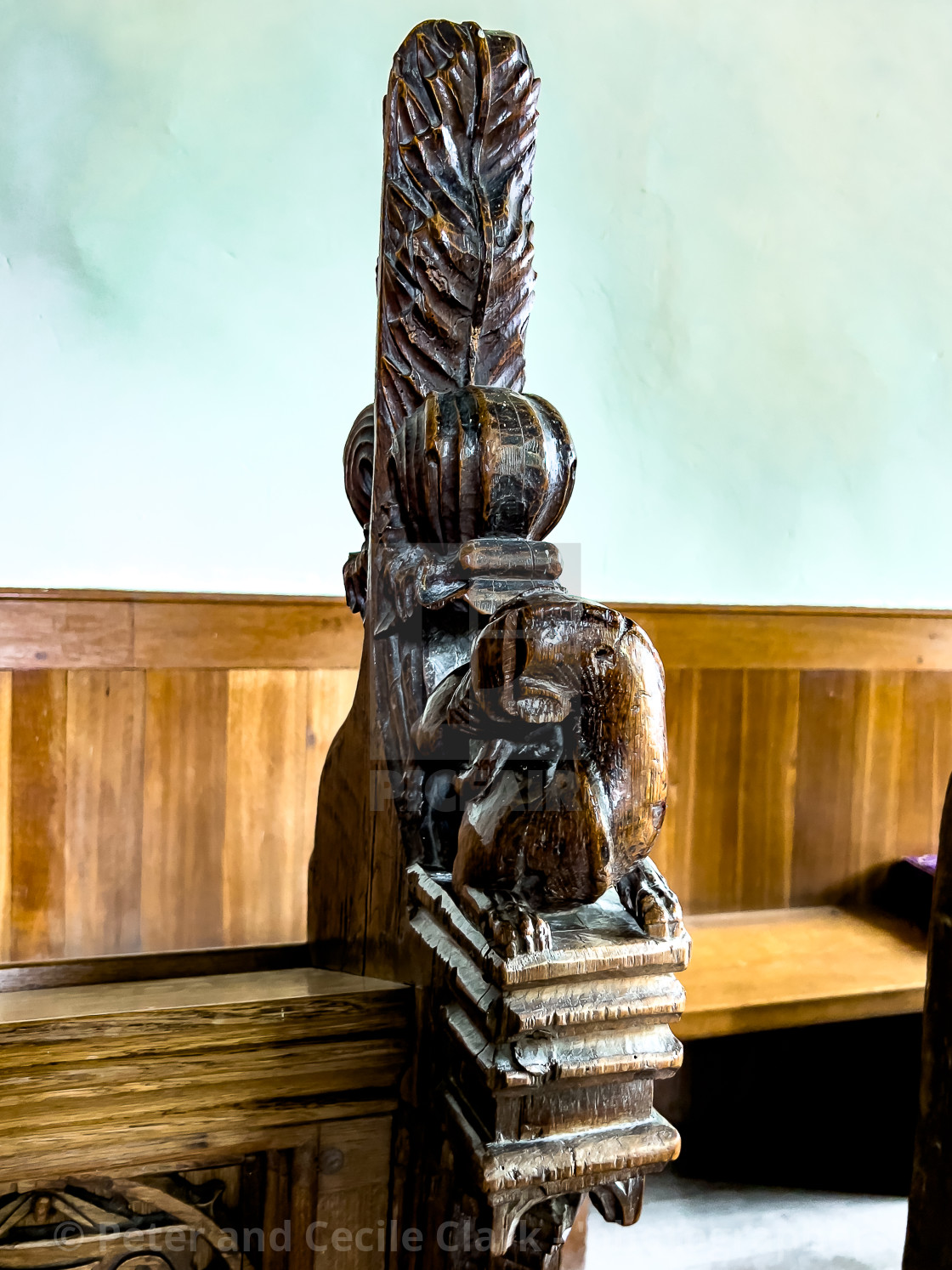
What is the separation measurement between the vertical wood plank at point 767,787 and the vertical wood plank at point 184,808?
3.09ft

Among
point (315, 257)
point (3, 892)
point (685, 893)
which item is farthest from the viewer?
point (685, 893)

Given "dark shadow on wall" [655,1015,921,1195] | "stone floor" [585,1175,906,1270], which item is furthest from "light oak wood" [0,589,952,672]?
"stone floor" [585,1175,906,1270]

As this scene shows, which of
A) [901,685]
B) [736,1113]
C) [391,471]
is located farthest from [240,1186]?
[901,685]

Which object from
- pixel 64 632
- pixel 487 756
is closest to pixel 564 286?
pixel 64 632

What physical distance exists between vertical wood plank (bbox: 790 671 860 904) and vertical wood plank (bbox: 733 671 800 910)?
0.02m

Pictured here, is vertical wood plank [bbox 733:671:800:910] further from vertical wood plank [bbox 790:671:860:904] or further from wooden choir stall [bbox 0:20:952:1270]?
wooden choir stall [bbox 0:20:952:1270]

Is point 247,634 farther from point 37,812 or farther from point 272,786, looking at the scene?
point 37,812

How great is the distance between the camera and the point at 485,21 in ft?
5.46

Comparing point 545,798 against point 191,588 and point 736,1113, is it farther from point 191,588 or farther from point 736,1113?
point 736,1113

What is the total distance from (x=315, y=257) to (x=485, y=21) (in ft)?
1.63

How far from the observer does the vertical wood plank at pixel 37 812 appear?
1.49 m

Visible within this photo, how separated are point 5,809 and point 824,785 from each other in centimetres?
142

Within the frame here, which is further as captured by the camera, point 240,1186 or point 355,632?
point 355,632

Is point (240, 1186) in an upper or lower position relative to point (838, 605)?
lower
